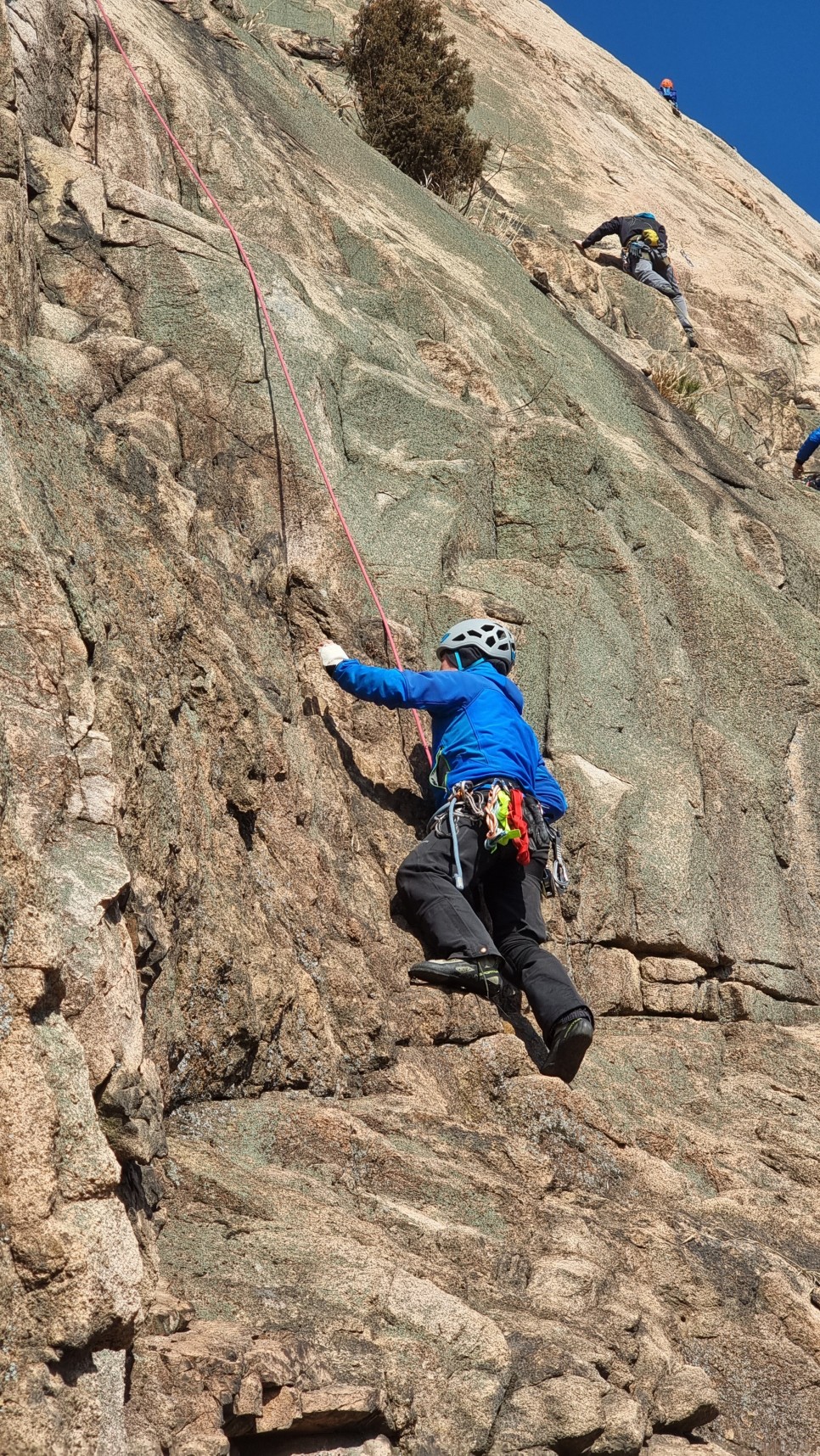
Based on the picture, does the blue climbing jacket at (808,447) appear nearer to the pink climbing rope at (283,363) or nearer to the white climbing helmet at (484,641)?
the pink climbing rope at (283,363)

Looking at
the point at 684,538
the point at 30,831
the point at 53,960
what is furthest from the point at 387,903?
the point at 684,538

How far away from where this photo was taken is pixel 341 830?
323 inches

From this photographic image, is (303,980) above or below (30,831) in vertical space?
below

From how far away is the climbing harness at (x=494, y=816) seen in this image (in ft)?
26.8

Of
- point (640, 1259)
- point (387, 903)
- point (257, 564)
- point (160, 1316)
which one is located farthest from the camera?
point (257, 564)

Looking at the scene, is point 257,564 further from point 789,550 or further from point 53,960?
point 789,550

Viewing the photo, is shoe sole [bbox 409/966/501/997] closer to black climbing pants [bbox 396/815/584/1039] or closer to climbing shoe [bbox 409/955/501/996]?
climbing shoe [bbox 409/955/501/996]

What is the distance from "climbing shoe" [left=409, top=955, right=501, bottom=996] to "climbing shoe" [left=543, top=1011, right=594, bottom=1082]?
0.41m

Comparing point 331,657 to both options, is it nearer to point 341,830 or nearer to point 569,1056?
point 341,830

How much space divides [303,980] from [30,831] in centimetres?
228

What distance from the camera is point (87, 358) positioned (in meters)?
9.67

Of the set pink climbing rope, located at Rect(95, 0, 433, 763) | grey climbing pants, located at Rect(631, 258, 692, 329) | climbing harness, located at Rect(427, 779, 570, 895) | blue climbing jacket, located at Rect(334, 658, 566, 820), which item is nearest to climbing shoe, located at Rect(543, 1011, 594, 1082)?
climbing harness, located at Rect(427, 779, 570, 895)

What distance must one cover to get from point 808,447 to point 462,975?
42.9 feet

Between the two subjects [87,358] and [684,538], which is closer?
[87,358]
